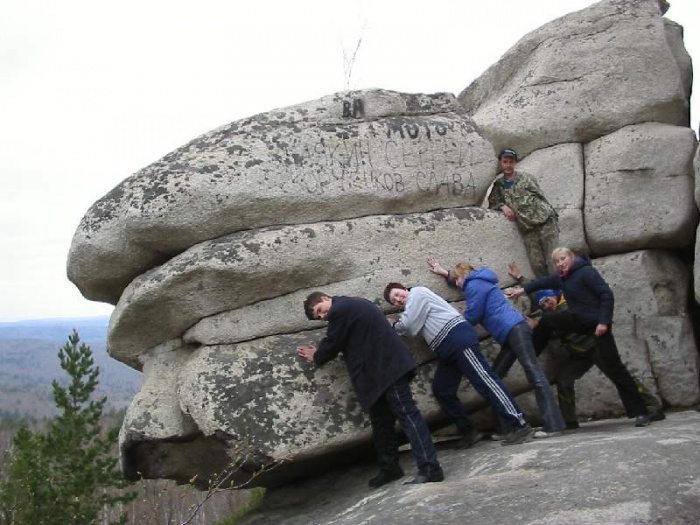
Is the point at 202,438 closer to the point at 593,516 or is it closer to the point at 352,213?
the point at 352,213

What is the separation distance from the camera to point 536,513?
17.0 ft

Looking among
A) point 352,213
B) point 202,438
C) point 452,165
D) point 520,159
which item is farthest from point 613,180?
point 202,438

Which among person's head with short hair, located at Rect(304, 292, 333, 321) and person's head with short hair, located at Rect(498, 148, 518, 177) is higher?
person's head with short hair, located at Rect(498, 148, 518, 177)

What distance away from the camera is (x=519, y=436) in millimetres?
7348

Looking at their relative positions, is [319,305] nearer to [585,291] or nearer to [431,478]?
[431,478]

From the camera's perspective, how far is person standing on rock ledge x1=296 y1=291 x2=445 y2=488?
6750mm

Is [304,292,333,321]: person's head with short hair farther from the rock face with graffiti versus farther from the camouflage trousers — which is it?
the camouflage trousers

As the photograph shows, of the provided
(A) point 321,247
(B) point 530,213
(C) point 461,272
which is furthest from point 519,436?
(B) point 530,213

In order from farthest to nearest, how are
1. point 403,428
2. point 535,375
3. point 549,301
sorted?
point 549,301
point 535,375
point 403,428

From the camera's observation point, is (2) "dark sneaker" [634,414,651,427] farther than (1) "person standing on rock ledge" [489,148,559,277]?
No

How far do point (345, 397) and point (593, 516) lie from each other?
331 centimetres

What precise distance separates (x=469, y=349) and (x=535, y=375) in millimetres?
797

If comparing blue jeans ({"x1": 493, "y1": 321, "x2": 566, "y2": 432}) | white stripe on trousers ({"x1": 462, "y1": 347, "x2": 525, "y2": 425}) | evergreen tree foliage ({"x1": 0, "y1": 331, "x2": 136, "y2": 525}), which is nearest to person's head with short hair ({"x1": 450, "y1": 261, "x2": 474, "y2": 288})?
blue jeans ({"x1": 493, "y1": 321, "x2": 566, "y2": 432})

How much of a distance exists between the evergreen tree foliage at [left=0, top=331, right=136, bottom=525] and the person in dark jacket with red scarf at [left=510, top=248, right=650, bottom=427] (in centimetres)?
961
